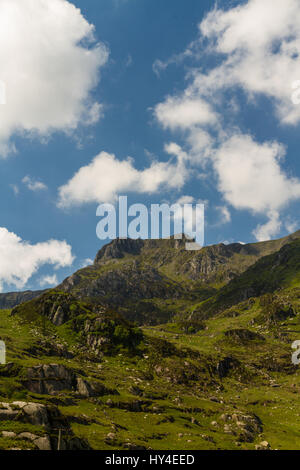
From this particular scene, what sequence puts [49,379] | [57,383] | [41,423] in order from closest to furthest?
[41,423], [49,379], [57,383]

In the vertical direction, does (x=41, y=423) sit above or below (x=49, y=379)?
above

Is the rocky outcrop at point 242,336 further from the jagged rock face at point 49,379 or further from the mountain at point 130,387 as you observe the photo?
the jagged rock face at point 49,379

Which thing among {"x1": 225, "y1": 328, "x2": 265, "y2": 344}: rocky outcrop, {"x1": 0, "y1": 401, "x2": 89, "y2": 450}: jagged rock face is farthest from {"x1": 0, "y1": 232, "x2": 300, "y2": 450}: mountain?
{"x1": 225, "y1": 328, "x2": 265, "y2": 344}: rocky outcrop

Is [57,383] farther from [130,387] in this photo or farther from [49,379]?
[130,387]

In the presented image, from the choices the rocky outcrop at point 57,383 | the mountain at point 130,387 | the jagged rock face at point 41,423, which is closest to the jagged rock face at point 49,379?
the rocky outcrop at point 57,383

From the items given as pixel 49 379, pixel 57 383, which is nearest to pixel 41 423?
pixel 49 379

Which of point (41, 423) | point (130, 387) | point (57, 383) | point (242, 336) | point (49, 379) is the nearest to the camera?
point (41, 423)

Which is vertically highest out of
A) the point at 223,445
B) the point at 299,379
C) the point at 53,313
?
the point at 53,313

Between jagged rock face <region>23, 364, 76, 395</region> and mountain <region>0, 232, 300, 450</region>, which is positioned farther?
jagged rock face <region>23, 364, 76, 395</region>

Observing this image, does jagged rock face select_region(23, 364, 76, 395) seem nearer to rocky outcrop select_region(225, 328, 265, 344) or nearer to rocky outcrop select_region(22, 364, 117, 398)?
rocky outcrop select_region(22, 364, 117, 398)

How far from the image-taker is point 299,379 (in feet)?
423
